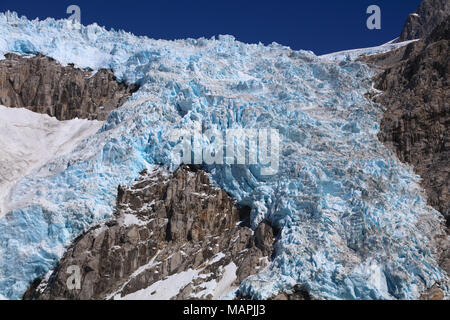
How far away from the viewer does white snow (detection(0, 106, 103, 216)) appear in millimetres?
47719

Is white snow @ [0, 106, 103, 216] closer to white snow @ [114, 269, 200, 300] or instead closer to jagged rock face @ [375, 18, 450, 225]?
white snow @ [114, 269, 200, 300]

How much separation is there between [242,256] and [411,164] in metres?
15.7

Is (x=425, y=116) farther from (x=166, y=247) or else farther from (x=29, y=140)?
(x=29, y=140)

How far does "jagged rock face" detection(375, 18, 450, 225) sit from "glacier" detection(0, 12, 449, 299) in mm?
1183

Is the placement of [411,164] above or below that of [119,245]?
above

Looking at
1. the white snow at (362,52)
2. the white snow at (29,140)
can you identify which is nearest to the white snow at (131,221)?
the white snow at (29,140)

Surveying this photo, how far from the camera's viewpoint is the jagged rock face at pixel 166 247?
3772cm

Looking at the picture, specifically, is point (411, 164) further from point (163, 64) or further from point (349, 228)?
point (163, 64)

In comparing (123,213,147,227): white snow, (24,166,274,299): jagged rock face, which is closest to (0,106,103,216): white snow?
(24,166,274,299): jagged rock face

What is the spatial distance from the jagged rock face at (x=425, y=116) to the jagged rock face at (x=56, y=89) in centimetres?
2554

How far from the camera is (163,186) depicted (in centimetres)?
4356
